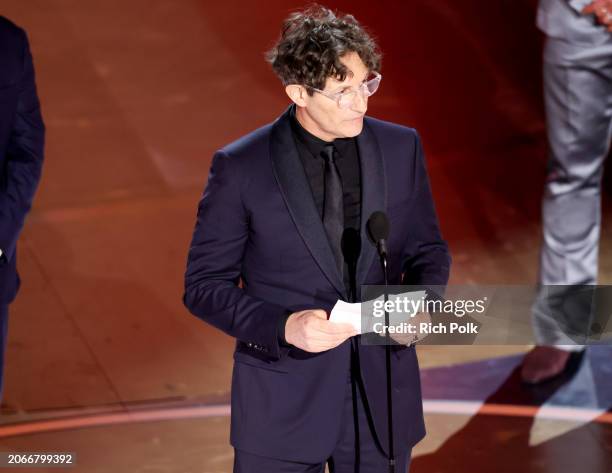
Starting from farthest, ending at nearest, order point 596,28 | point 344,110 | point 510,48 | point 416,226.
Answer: point 510,48, point 596,28, point 416,226, point 344,110

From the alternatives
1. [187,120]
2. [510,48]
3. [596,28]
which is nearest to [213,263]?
[596,28]

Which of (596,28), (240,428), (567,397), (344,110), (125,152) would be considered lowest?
(567,397)

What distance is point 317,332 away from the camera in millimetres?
2812

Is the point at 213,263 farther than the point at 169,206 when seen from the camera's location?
No

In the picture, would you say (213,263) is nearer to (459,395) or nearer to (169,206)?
(459,395)

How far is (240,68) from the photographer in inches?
278

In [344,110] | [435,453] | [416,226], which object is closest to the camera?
[344,110]

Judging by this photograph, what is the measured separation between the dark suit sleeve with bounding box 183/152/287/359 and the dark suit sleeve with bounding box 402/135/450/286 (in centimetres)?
39

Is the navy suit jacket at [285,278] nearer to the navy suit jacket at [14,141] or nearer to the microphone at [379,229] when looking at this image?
the microphone at [379,229]

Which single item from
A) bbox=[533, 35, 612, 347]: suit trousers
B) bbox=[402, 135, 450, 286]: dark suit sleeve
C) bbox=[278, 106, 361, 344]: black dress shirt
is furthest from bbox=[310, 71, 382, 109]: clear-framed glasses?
bbox=[533, 35, 612, 347]: suit trousers

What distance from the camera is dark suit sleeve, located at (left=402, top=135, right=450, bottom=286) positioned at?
3.18 meters

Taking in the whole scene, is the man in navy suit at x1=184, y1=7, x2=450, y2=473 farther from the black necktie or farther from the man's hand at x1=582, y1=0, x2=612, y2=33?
the man's hand at x1=582, y1=0, x2=612, y2=33

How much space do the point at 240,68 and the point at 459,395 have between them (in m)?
2.64

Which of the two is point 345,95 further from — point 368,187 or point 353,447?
point 353,447
